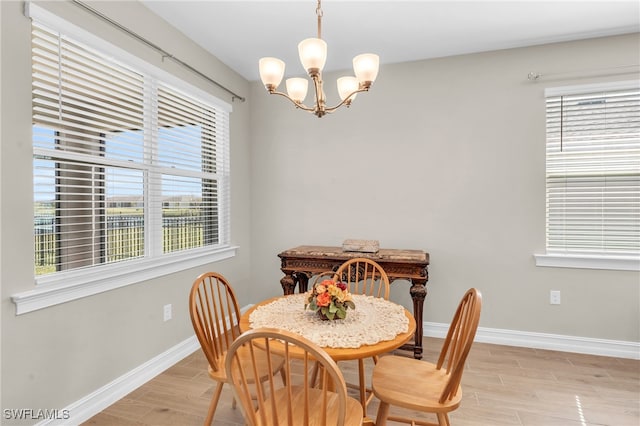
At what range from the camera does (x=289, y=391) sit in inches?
44.4

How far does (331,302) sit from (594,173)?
108 inches

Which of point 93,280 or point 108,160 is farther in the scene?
point 108,160

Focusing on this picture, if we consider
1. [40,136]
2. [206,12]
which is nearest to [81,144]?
[40,136]

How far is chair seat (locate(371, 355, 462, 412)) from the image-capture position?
146cm

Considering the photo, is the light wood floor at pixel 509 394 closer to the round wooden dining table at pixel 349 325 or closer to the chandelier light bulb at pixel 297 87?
the round wooden dining table at pixel 349 325

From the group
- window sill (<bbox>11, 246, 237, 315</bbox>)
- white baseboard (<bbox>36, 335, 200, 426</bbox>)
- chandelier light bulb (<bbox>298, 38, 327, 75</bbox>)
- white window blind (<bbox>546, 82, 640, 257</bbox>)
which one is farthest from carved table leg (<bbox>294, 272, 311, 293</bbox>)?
white window blind (<bbox>546, 82, 640, 257</bbox>)

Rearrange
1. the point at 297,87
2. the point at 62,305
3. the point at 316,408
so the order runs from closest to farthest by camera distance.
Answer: the point at 316,408 → the point at 62,305 → the point at 297,87

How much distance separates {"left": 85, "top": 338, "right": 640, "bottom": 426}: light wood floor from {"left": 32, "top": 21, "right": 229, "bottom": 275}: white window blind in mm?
924

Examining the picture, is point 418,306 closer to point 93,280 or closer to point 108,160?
point 93,280

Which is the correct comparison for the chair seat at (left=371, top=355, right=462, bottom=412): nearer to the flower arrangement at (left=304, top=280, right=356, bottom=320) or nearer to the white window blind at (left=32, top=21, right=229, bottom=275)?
the flower arrangement at (left=304, top=280, right=356, bottom=320)

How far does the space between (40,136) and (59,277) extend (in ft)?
2.49

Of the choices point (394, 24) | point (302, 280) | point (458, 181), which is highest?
point (394, 24)

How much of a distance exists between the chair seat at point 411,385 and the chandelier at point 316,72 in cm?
140

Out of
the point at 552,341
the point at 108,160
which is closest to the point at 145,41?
the point at 108,160
